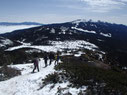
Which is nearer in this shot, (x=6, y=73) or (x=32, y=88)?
(x=32, y=88)

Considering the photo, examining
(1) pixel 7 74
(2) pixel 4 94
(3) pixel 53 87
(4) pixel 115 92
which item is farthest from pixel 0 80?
(4) pixel 115 92

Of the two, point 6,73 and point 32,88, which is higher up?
point 32,88

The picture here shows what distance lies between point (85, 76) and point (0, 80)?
1147 cm

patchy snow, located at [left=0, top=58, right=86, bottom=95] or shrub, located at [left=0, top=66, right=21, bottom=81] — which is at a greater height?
patchy snow, located at [left=0, top=58, right=86, bottom=95]

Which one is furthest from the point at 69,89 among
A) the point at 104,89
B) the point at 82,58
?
the point at 82,58

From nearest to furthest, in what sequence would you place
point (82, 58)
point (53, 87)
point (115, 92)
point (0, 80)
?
point (115, 92) < point (53, 87) < point (0, 80) < point (82, 58)

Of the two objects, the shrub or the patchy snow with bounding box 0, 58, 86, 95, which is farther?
the shrub

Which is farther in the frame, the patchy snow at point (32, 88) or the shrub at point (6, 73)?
the shrub at point (6, 73)

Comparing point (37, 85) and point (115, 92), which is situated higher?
point (115, 92)

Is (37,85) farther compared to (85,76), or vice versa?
(37,85)

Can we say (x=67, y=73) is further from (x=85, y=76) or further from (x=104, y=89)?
(x=104, y=89)

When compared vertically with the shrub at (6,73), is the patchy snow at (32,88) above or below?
above

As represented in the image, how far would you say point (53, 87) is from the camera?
15.0 meters

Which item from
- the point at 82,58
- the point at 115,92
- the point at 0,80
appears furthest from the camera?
the point at 82,58
